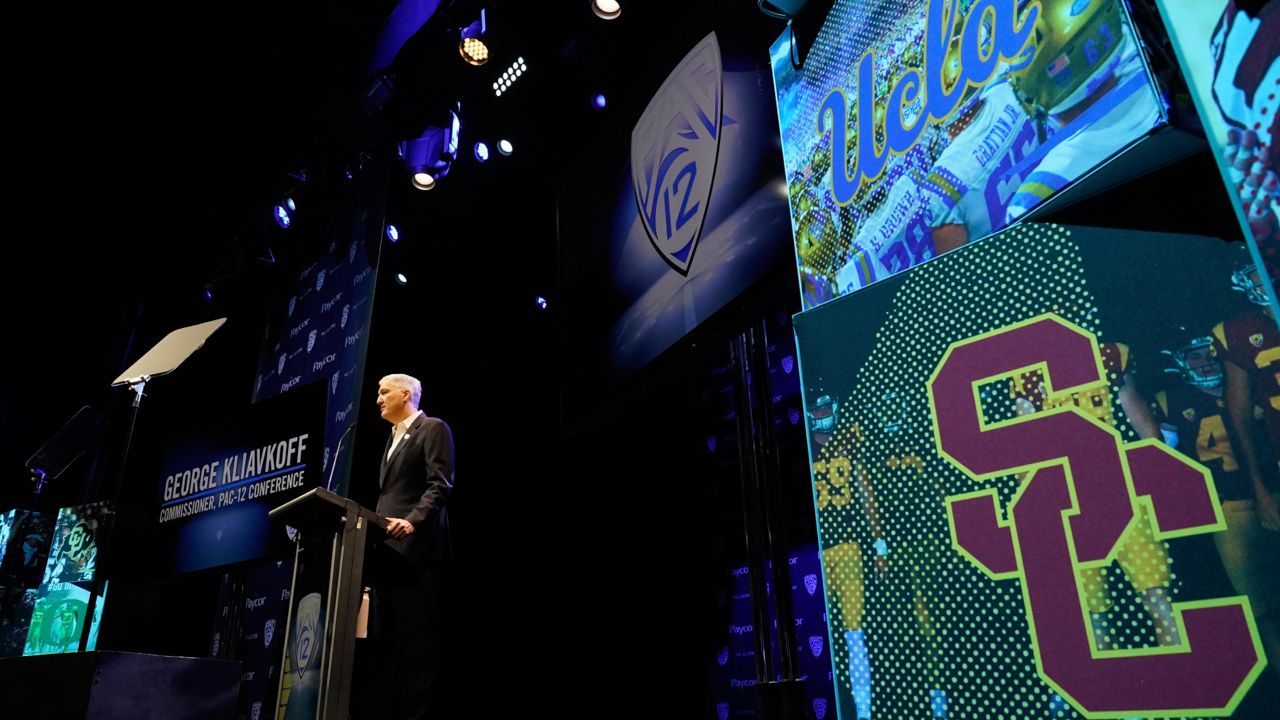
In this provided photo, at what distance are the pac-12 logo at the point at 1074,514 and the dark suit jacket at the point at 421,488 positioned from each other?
2291mm

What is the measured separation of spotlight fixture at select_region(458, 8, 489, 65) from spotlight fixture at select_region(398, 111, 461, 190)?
0.59m

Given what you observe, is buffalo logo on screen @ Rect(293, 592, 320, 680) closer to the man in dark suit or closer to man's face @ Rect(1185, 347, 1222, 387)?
the man in dark suit

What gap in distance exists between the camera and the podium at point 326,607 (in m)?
2.16

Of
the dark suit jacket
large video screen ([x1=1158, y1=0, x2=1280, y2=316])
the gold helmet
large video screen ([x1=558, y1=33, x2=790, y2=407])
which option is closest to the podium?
the dark suit jacket

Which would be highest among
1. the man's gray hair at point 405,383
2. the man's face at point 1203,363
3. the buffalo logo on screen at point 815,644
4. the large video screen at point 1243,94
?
the man's gray hair at point 405,383

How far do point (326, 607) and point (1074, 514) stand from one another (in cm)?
203

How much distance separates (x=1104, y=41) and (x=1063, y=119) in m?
0.12

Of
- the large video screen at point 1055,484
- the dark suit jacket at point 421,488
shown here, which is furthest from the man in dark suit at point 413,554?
the large video screen at point 1055,484

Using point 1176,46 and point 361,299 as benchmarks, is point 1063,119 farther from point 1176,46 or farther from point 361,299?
point 361,299

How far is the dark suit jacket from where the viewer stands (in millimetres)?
3039

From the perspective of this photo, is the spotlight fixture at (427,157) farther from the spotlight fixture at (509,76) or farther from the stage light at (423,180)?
the spotlight fixture at (509,76)

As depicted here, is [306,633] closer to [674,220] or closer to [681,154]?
[674,220]

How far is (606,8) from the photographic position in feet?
12.7

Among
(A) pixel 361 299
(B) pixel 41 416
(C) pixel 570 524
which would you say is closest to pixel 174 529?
(A) pixel 361 299
